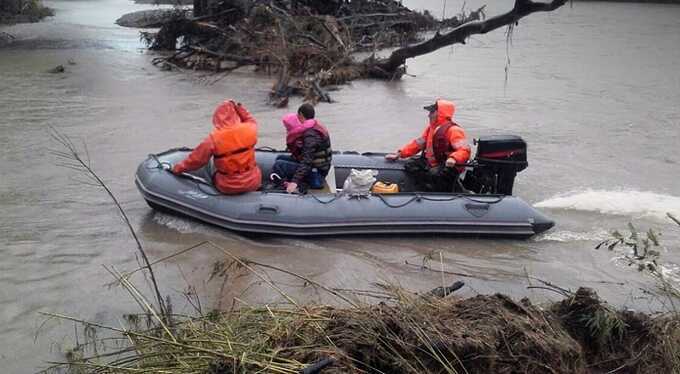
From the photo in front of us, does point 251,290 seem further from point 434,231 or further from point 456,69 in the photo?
point 456,69

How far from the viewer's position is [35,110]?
34.1 ft

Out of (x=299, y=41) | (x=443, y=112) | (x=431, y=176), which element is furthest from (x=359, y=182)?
(x=299, y=41)

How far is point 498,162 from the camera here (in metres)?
5.97

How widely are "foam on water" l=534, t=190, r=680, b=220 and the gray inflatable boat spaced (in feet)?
3.73

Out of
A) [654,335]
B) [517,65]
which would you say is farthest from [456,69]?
[654,335]

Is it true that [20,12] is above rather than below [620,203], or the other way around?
above

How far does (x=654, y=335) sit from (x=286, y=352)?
5.61 feet

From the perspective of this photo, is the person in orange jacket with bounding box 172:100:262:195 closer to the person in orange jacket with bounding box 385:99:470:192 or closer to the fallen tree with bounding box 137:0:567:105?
the person in orange jacket with bounding box 385:99:470:192

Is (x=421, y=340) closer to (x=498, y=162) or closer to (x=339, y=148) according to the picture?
(x=498, y=162)

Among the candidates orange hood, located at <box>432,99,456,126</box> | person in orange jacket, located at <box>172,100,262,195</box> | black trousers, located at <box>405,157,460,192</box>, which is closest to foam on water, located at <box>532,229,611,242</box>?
black trousers, located at <box>405,157,460,192</box>

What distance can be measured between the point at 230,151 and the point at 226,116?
30cm

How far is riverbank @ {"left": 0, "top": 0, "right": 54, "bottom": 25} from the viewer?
2347 centimetres

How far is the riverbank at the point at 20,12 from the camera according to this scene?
2347 centimetres

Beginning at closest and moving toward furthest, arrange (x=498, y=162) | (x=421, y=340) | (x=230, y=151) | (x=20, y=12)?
1. (x=421, y=340)
2. (x=230, y=151)
3. (x=498, y=162)
4. (x=20, y=12)
